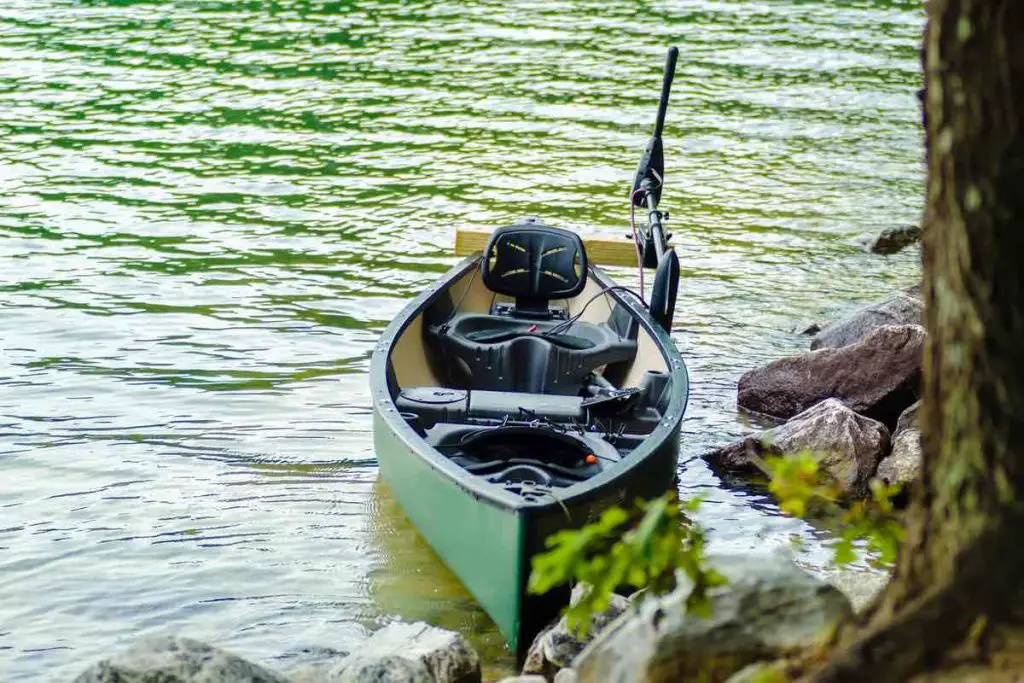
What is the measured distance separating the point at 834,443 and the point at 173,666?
16.5ft

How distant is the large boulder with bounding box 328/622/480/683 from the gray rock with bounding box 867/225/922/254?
1014 centimetres

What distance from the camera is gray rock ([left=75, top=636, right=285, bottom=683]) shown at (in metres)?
5.54

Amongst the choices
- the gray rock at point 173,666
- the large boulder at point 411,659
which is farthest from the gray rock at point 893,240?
the gray rock at point 173,666

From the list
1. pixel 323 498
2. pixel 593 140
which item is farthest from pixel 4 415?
pixel 593 140

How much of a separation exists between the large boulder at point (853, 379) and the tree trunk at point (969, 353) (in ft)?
21.5

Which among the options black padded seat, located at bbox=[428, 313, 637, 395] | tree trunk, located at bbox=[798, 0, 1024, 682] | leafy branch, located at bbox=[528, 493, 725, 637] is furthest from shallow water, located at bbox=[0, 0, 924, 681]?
tree trunk, located at bbox=[798, 0, 1024, 682]

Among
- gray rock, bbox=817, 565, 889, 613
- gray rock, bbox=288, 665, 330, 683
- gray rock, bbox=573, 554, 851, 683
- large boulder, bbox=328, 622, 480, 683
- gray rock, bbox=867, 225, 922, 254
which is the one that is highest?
gray rock, bbox=573, 554, 851, 683

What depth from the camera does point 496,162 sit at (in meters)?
18.0

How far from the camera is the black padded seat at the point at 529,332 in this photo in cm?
948

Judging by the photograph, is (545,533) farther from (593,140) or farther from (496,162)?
(593,140)

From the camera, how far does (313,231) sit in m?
15.2

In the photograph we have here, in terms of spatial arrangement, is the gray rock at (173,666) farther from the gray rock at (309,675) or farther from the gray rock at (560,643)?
the gray rock at (560,643)

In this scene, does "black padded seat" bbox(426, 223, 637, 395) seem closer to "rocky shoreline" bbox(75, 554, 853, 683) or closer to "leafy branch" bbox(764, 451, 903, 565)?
"rocky shoreline" bbox(75, 554, 853, 683)

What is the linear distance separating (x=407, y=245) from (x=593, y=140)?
16.4 ft
